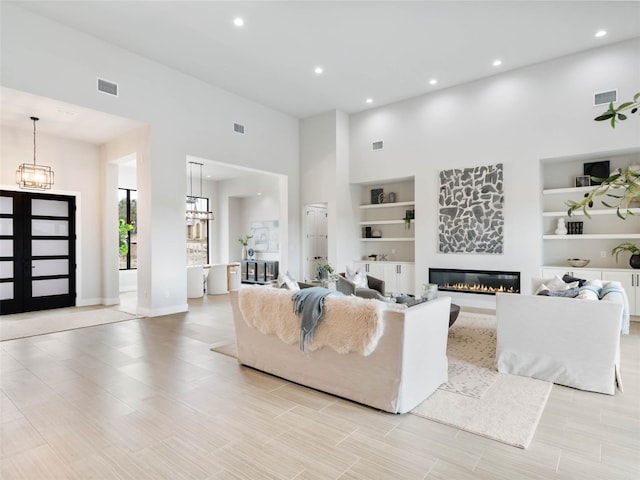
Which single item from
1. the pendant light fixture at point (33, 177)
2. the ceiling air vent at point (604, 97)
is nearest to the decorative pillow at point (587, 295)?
the ceiling air vent at point (604, 97)

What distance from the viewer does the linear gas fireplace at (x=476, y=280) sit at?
6.93m

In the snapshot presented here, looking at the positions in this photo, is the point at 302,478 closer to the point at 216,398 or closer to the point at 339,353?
the point at 339,353

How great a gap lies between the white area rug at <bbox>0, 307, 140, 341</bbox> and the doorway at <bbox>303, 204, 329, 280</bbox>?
4302mm

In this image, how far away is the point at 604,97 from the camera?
6.12 metres

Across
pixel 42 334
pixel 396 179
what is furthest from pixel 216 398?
pixel 396 179

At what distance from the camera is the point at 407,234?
29.1 feet

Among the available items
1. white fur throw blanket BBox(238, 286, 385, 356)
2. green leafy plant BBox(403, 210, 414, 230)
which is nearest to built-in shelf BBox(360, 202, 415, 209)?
green leafy plant BBox(403, 210, 414, 230)

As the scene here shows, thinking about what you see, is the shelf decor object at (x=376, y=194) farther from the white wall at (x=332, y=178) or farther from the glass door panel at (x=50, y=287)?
the glass door panel at (x=50, y=287)

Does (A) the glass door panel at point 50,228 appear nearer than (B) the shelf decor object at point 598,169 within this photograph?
No

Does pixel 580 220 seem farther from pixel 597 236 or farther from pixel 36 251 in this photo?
pixel 36 251

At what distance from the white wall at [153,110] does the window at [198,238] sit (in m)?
4.91

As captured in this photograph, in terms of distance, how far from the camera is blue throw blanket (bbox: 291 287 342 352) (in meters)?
3.14

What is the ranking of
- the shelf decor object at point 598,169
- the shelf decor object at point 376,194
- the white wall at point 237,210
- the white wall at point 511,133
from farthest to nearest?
1. the white wall at point 237,210
2. the shelf decor object at point 376,194
3. the shelf decor object at point 598,169
4. the white wall at point 511,133

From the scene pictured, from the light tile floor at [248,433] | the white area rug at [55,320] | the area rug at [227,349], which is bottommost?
the light tile floor at [248,433]
